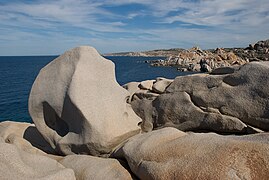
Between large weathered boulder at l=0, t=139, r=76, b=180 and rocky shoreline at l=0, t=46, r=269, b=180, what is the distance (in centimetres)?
3

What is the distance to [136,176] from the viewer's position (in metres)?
9.66

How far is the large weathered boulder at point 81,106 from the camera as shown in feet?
38.5

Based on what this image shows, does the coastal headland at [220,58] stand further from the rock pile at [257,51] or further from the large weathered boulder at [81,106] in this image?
the large weathered boulder at [81,106]

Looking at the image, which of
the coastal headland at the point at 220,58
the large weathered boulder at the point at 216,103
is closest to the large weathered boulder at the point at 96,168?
the large weathered boulder at the point at 216,103

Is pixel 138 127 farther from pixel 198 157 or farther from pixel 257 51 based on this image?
pixel 257 51

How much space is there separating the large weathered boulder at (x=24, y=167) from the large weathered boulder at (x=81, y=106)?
7.63 feet

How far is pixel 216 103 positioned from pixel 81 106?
214 inches

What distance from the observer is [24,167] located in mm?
8656

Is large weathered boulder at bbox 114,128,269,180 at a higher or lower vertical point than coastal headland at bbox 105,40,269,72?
higher

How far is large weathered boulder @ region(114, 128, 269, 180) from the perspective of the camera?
7641 mm

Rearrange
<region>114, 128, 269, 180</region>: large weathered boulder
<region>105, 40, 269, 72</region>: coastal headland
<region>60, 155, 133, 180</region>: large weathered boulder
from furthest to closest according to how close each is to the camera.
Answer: <region>105, 40, 269, 72</region>: coastal headland, <region>60, 155, 133, 180</region>: large weathered boulder, <region>114, 128, 269, 180</region>: large weathered boulder

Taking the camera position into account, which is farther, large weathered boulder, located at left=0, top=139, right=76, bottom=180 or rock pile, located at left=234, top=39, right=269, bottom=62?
rock pile, located at left=234, top=39, right=269, bottom=62

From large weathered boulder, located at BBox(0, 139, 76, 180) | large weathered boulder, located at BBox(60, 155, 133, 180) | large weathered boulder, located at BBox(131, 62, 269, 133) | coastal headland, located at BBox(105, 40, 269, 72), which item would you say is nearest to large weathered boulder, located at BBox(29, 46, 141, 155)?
large weathered boulder, located at BBox(60, 155, 133, 180)

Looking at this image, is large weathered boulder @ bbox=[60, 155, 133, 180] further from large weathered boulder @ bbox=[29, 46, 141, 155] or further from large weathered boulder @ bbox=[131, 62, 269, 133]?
large weathered boulder @ bbox=[131, 62, 269, 133]
